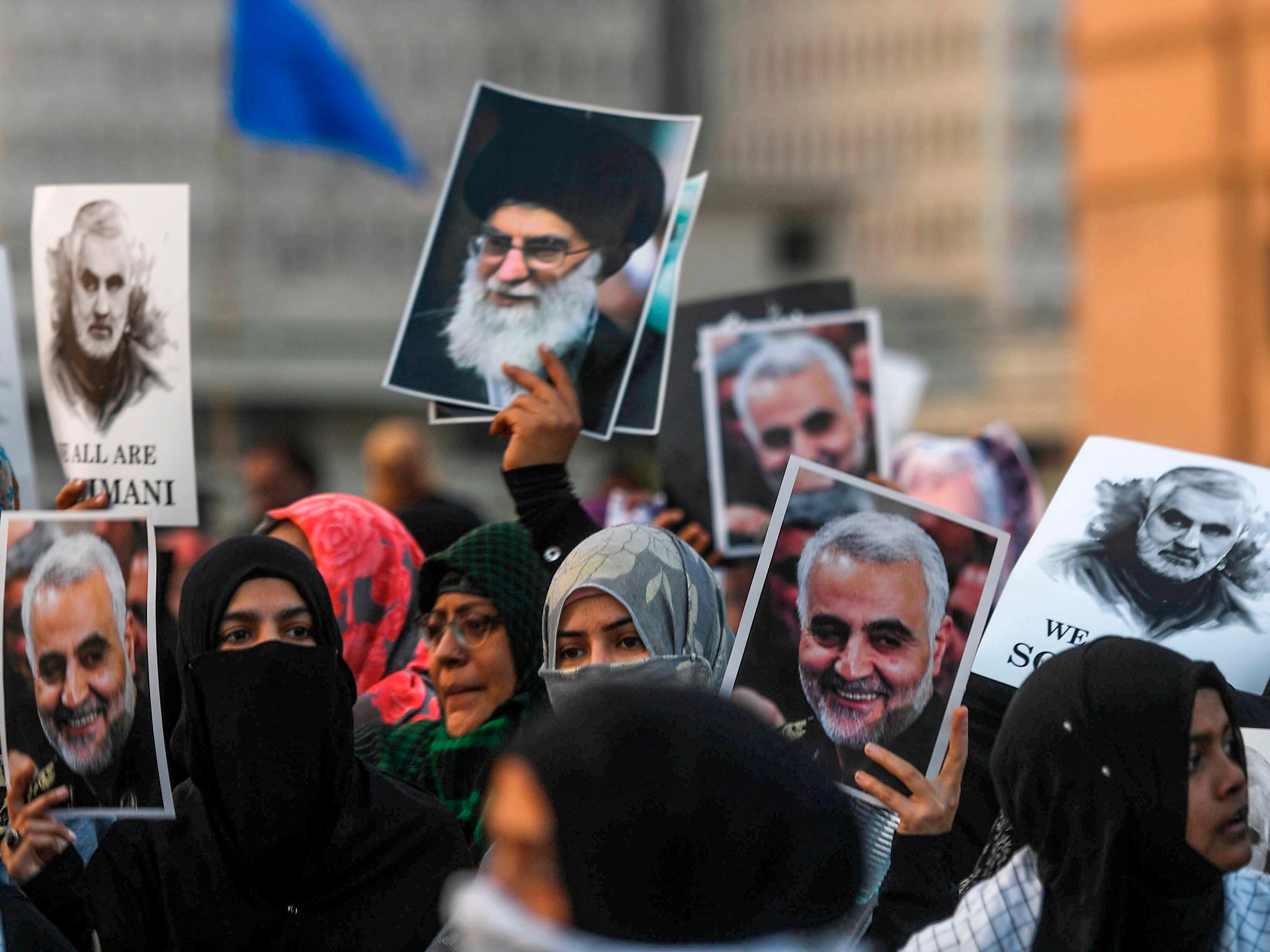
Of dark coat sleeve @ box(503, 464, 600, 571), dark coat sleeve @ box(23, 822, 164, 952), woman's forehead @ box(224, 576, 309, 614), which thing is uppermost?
dark coat sleeve @ box(503, 464, 600, 571)

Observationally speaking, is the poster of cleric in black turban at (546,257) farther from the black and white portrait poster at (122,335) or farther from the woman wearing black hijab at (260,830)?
the woman wearing black hijab at (260,830)

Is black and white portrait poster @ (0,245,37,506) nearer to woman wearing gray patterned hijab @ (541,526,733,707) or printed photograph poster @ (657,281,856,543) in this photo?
woman wearing gray patterned hijab @ (541,526,733,707)

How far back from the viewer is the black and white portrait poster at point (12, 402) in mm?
2973

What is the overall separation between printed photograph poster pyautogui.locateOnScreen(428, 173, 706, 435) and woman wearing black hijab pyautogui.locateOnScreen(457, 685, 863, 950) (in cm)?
145

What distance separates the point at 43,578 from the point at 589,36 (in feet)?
191

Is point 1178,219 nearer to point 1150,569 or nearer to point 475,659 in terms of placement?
point 1150,569

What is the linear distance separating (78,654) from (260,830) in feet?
1.16

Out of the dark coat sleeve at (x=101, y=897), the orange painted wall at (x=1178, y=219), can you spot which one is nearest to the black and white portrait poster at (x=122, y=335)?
the dark coat sleeve at (x=101, y=897)

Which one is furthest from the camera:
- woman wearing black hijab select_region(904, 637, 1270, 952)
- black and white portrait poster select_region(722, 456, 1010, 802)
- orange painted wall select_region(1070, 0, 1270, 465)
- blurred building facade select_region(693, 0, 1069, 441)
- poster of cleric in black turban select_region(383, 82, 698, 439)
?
blurred building facade select_region(693, 0, 1069, 441)

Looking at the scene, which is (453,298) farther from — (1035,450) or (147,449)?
(1035,450)

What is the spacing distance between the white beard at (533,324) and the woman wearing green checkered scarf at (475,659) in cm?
34

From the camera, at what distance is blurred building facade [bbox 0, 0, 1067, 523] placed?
3762 centimetres

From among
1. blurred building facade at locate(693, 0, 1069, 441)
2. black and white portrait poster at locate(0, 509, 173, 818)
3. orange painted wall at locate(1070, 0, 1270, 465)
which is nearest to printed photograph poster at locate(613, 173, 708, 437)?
black and white portrait poster at locate(0, 509, 173, 818)

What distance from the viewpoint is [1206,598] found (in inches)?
91.9
